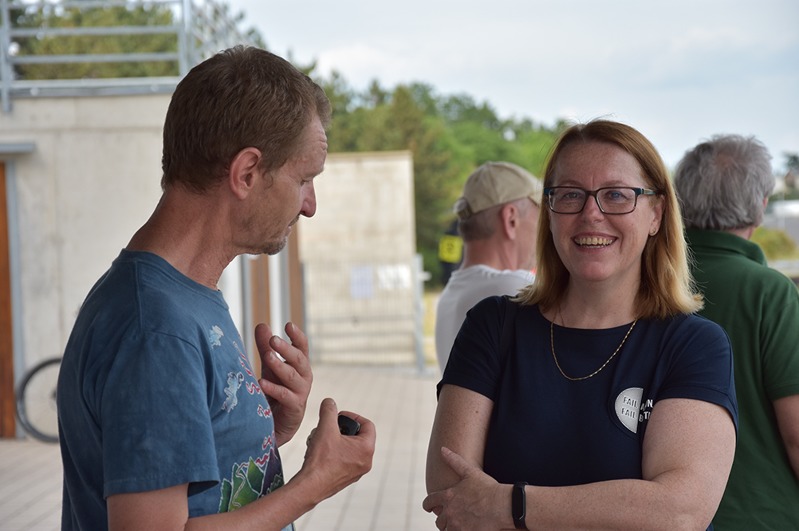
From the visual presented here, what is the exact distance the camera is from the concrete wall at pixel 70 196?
925 cm

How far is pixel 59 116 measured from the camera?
9.35 m

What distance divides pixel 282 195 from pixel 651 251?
1.00m

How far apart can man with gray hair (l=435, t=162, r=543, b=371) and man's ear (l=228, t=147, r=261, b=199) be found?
6.02ft

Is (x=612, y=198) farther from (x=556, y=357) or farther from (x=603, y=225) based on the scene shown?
(x=556, y=357)

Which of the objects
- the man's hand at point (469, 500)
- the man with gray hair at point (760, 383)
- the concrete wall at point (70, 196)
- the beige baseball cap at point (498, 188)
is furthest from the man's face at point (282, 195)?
the concrete wall at point (70, 196)

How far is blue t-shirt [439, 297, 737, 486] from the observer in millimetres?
2039

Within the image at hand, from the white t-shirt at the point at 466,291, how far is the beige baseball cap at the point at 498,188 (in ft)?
0.77

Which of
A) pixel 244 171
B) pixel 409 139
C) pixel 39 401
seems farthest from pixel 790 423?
pixel 409 139

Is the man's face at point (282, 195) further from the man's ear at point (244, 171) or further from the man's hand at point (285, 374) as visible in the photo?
the man's hand at point (285, 374)

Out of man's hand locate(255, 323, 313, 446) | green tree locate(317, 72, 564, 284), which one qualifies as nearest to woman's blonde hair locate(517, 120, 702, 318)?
man's hand locate(255, 323, 313, 446)

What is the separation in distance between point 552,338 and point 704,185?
855mm

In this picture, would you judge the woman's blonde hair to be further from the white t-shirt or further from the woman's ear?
the white t-shirt

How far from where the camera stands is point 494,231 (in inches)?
138

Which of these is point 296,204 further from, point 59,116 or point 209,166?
point 59,116
